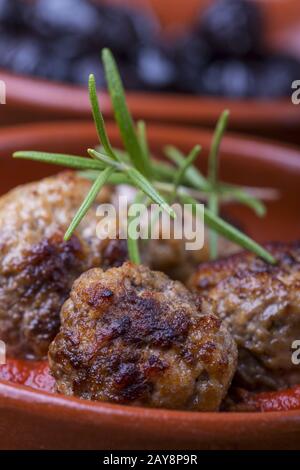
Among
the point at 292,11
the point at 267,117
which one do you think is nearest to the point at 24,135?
the point at 267,117

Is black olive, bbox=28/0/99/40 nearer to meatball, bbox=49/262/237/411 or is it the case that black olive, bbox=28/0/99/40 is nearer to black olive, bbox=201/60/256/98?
black olive, bbox=201/60/256/98

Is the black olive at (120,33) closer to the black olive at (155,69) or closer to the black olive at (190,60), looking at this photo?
the black olive at (155,69)

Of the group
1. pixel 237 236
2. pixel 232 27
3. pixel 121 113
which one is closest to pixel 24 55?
pixel 232 27

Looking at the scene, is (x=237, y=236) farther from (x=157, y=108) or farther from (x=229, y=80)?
(x=229, y=80)

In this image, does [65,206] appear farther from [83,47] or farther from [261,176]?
[83,47]

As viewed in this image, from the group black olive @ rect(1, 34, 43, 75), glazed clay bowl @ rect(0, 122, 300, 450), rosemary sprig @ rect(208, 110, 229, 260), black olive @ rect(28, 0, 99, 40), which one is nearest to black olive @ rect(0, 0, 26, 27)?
black olive @ rect(28, 0, 99, 40)
